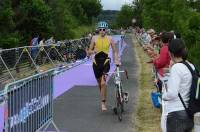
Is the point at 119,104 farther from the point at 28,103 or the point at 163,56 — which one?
the point at 28,103

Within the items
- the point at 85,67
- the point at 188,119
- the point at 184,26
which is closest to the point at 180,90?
the point at 188,119

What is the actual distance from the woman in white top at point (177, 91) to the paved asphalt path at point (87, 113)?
161 inches

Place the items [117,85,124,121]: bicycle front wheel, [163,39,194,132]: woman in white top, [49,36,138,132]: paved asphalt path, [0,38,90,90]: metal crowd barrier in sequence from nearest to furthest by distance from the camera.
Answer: [163,39,194,132]: woman in white top → [49,36,138,132]: paved asphalt path → [117,85,124,121]: bicycle front wheel → [0,38,90,90]: metal crowd barrier

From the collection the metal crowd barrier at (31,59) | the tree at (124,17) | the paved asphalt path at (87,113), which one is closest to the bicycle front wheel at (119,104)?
the paved asphalt path at (87,113)

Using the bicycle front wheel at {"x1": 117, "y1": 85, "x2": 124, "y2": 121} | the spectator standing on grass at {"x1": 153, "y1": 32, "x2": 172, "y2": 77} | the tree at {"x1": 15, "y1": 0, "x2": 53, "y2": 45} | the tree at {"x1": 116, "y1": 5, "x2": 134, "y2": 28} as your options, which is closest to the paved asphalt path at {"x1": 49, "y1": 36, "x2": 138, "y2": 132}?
the bicycle front wheel at {"x1": 117, "y1": 85, "x2": 124, "y2": 121}

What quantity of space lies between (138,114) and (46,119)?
12.3 ft

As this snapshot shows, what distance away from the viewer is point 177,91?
5926 millimetres

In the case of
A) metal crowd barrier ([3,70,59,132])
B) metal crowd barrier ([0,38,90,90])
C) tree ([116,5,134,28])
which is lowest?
tree ([116,5,134,28])

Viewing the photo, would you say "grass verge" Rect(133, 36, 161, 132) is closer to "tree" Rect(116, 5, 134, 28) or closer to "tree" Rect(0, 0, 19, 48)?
"tree" Rect(0, 0, 19, 48)

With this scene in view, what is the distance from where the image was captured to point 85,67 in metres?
23.5

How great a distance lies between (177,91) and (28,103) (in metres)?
2.42

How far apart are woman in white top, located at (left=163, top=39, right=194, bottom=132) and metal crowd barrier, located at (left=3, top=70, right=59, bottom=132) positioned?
199cm

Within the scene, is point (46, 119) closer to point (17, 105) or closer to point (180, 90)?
point (17, 105)

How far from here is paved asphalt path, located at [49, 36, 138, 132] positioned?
411 inches
